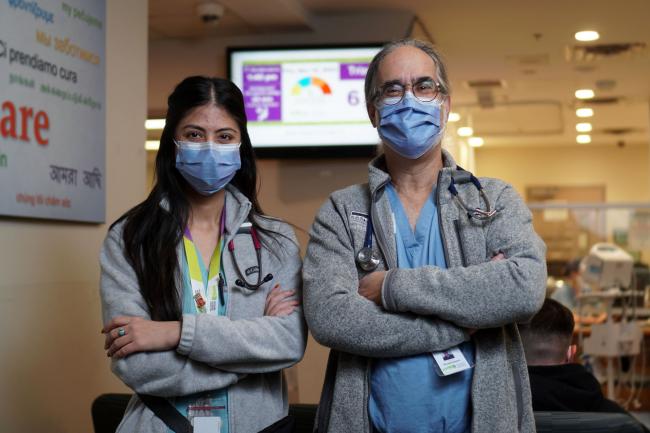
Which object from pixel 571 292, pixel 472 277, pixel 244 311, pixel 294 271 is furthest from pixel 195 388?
pixel 571 292

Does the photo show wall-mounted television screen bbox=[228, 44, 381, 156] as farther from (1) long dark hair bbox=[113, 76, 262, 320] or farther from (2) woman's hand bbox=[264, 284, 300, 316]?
(2) woman's hand bbox=[264, 284, 300, 316]

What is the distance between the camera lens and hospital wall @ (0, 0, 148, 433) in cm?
278

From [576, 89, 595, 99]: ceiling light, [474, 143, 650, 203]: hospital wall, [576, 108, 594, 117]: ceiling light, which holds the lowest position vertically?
[474, 143, 650, 203]: hospital wall

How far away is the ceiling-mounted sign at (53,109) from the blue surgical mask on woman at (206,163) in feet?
3.08

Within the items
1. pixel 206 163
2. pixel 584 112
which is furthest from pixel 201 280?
pixel 584 112

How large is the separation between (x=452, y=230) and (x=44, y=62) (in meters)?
1.78

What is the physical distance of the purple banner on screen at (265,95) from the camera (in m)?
5.55

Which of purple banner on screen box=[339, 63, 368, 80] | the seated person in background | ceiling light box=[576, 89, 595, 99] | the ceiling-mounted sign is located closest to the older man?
the ceiling-mounted sign

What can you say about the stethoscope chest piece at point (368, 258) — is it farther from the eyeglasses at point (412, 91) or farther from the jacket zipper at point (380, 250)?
the eyeglasses at point (412, 91)

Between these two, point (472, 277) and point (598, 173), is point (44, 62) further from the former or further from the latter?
point (598, 173)

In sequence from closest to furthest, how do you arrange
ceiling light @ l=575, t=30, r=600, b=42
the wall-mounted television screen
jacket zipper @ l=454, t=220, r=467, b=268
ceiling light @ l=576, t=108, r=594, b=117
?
1. jacket zipper @ l=454, t=220, r=467, b=268
2. the wall-mounted television screen
3. ceiling light @ l=575, t=30, r=600, b=42
4. ceiling light @ l=576, t=108, r=594, b=117

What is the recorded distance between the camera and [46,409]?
117 inches

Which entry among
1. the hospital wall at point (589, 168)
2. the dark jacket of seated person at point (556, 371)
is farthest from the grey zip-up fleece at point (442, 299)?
the hospital wall at point (589, 168)

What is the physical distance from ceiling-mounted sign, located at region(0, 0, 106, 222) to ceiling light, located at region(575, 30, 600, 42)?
4.22 m
